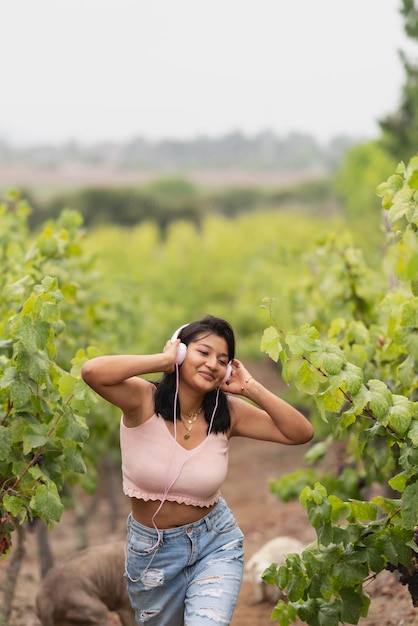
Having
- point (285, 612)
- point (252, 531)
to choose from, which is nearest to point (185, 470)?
point (285, 612)

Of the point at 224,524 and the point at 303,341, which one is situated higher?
the point at 303,341

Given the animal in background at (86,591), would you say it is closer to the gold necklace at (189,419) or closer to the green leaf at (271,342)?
the gold necklace at (189,419)

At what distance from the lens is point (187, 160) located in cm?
13475

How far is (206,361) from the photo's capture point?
4.48 metres

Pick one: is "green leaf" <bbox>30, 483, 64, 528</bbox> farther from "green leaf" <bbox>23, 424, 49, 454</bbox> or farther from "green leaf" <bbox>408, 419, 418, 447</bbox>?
"green leaf" <bbox>408, 419, 418, 447</bbox>

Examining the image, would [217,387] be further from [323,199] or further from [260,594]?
[323,199]

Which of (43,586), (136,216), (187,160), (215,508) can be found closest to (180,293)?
(43,586)

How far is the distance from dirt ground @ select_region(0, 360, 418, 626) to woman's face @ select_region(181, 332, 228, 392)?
98.4 inches

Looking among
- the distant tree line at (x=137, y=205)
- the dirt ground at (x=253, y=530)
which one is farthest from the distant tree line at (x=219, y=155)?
the dirt ground at (x=253, y=530)

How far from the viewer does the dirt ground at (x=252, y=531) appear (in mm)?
7137

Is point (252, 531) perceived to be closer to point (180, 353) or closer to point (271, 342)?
point (180, 353)

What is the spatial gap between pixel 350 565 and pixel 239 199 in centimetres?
10119

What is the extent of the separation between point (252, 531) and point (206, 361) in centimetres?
843

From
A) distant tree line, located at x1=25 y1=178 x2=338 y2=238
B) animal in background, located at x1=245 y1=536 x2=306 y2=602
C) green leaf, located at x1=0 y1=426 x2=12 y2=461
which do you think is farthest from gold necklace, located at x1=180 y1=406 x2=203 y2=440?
distant tree line, located at x1=25 y1=178 x2=338 y2=238
